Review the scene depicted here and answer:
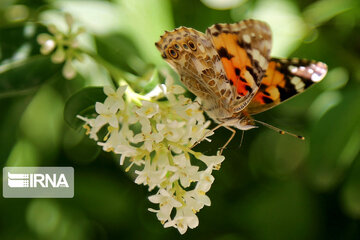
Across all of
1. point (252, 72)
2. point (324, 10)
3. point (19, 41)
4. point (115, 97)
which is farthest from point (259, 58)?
point (19, 41)

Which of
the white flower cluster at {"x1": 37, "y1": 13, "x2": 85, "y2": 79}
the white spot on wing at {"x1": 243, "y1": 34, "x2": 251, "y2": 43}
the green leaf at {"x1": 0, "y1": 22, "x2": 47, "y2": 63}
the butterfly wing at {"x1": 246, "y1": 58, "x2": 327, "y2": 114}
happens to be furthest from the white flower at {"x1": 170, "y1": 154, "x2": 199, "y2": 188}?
the green leaf at {"x1": 0, "y1": 22, "x2": 47, "y2": 63}

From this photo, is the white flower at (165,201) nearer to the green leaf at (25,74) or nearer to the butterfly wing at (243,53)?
the butterfly wing at (243,53)

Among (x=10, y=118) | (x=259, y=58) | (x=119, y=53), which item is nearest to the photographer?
(x=259, y=58)

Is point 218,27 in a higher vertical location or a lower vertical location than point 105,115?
higher

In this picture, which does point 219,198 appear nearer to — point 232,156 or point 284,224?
point 232,156

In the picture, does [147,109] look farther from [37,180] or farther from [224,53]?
[37,180]

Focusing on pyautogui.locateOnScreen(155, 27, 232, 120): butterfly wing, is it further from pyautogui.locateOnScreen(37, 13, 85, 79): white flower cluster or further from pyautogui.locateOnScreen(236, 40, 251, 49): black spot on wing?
pyautogui.locateOnScreen(37, 13, 85, 79): white flower cluster
